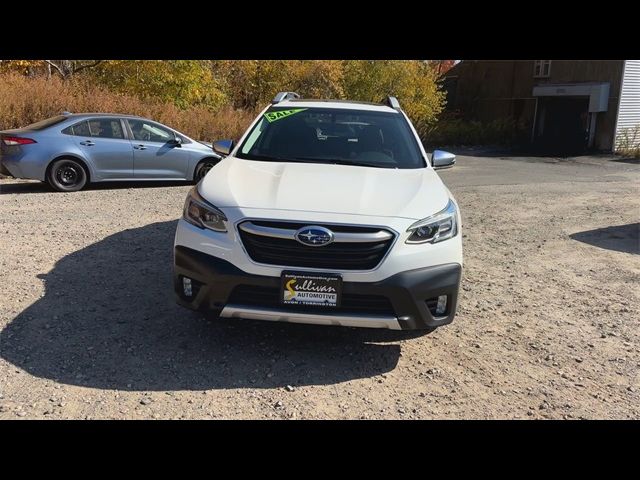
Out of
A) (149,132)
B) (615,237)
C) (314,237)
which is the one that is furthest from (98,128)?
(615,237)

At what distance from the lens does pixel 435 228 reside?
3.82 metres

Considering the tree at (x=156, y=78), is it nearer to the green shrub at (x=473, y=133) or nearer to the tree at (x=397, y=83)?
the tree at (x=397, y=83)

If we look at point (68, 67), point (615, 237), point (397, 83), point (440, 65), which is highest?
point (440, 65)

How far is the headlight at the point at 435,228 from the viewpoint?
3.72 m

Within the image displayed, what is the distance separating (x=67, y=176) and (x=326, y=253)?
8.36 meters

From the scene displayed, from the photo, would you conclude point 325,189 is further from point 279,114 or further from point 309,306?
point 279,114

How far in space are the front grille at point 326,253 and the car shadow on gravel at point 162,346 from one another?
78cm

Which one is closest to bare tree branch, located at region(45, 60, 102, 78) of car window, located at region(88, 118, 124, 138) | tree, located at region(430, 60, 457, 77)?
car window, located at region(88, 118, 124, 138)

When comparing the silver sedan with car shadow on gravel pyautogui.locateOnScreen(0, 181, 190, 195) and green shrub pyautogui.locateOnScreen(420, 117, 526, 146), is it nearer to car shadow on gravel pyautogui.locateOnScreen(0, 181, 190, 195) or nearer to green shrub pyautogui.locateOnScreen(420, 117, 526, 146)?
car shadow on gravel pyautogui.locateOnScreen(0, 181, 190, 195)

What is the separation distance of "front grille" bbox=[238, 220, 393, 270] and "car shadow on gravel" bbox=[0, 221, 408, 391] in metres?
0.78

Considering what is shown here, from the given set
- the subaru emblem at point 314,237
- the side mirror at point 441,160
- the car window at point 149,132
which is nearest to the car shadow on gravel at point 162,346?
the subaru emblem at point 314,237

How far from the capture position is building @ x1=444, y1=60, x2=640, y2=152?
24797 mm
